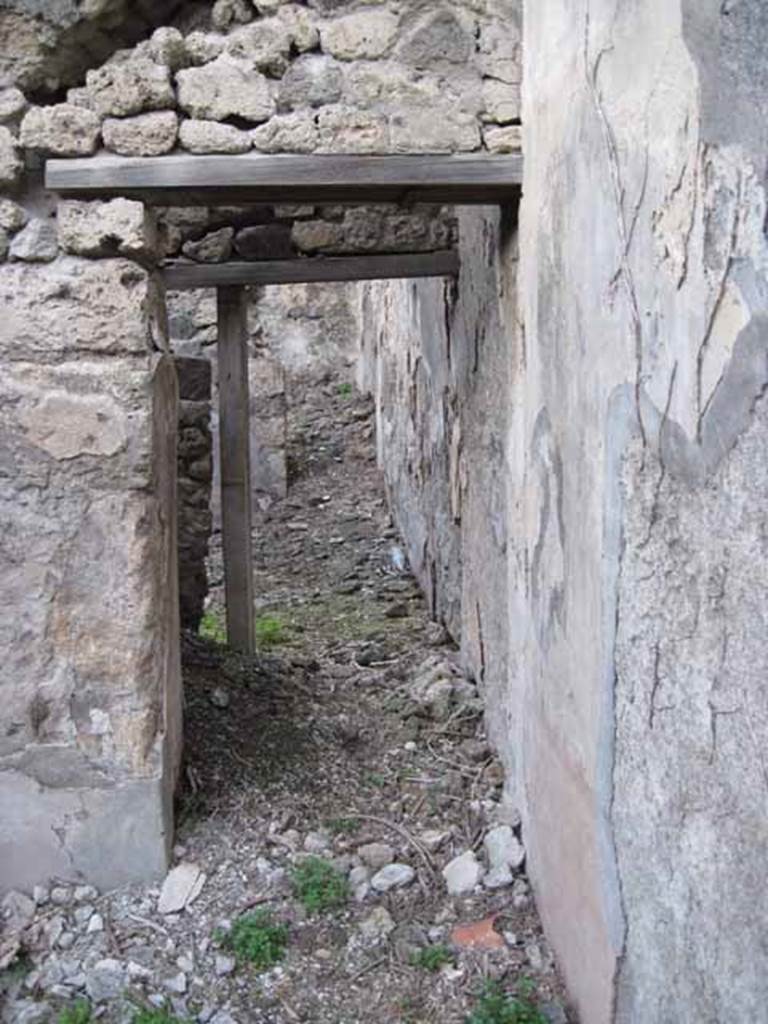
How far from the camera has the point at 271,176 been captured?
2619mm

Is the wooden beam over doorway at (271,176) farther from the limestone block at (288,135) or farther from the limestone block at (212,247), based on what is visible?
the limestone block at (212,247)

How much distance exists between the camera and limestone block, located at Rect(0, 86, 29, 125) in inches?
104

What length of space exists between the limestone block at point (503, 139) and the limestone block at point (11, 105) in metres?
1.16

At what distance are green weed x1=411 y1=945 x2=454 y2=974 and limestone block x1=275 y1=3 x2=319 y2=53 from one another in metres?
2.25

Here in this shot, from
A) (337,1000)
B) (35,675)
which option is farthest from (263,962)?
(35,675)

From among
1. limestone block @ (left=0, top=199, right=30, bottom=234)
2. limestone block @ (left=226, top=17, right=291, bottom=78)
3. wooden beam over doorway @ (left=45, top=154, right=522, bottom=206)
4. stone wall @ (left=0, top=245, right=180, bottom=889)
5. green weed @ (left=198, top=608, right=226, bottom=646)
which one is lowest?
green weed @ (left=198, top=608, right=226, bottom=646)

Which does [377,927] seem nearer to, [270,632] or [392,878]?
[392,878]

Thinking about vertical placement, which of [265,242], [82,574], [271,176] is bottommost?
[82,574]

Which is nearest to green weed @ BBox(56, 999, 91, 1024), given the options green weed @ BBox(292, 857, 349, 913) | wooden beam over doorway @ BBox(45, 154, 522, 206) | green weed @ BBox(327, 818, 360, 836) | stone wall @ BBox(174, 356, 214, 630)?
green weed @ BBox(292, 857, 349, 913)

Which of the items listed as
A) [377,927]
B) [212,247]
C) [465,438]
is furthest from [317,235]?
[377,927]

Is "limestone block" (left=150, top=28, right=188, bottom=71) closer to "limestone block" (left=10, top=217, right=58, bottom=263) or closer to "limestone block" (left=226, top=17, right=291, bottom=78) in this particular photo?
"limestone block" (left=226, top=17, right=291, bottom=78)

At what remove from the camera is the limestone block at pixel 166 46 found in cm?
259

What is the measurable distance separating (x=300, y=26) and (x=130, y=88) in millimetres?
449

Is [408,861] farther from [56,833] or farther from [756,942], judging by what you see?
[756,942]
